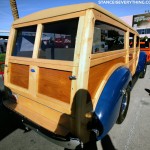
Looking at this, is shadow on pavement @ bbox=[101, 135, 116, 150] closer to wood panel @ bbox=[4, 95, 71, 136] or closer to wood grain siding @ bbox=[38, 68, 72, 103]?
wood panel @ bbox=[4, 95, 71, 136]

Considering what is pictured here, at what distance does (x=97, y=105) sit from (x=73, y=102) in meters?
0.37

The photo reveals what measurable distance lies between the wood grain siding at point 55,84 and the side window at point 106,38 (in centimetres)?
55

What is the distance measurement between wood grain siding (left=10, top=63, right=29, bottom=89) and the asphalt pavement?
2.75ft

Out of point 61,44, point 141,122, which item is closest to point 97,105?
point 61,44

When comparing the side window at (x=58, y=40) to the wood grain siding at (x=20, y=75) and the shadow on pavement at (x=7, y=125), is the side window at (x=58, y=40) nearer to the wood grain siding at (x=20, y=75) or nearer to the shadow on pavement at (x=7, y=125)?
the wood grain siding at (x=20, y=75)

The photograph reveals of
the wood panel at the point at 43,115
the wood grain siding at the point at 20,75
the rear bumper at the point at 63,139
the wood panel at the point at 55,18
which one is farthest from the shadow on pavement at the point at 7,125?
the wood panel at the point at 55,18

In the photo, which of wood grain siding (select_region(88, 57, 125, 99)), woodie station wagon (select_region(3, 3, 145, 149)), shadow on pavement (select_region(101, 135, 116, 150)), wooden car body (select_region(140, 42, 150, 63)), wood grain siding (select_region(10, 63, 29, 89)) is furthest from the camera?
wooden car body (select_region(140, 42, 150, 63))

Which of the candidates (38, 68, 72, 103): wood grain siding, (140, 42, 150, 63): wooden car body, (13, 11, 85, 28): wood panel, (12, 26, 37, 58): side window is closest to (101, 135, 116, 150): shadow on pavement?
(38, 68, 72, 103): wood grain siding

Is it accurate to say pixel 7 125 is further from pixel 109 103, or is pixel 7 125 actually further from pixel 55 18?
pixel 55 18

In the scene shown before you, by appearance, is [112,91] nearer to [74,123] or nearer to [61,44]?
[74,123]

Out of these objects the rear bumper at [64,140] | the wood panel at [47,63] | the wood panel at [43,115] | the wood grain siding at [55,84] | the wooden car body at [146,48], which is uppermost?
the wooden car body at [146,48]

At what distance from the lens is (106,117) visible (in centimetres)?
221

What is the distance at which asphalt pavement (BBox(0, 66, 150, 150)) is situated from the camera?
2.80 metres

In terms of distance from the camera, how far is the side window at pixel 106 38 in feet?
7.64
